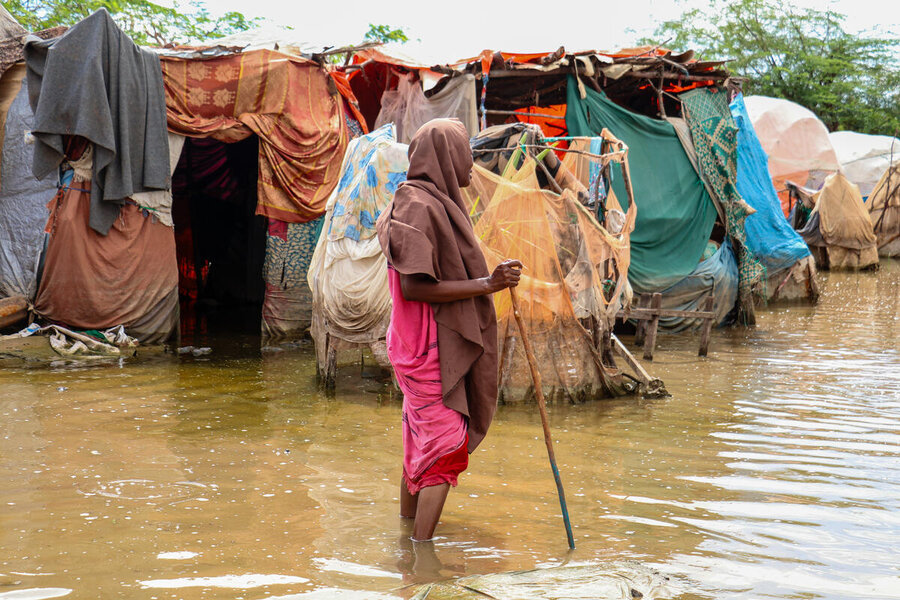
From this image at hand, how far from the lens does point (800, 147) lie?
69.7 ft

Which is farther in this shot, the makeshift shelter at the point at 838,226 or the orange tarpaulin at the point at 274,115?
the makeshift shelter at the point at 838,226

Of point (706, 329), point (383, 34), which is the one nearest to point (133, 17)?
point (383, 34)

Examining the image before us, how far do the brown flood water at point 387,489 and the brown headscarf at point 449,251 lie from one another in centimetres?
71

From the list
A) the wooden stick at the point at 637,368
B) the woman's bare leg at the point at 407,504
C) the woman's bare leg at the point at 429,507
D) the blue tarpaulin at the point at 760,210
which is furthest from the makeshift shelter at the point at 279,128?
the woman's bare leg at the point at 429,507

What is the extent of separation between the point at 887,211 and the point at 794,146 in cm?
277

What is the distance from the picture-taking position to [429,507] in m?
3.41

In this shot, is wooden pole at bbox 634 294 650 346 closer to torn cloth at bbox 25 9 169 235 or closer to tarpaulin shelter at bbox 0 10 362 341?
tarpaulin shelter at bbox 0 10 362 341

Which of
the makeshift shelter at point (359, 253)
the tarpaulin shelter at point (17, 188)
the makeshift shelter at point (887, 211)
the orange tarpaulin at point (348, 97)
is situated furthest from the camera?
the makeshift shelter at point (887, 211)

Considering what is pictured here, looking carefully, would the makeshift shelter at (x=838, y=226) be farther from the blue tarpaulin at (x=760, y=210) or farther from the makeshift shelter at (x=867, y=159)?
the makeshift shelter at (x=867, y=159)

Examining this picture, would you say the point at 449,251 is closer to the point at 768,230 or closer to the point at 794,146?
the point at 768,230

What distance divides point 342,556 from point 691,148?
8282 mm

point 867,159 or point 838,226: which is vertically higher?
point 867,159

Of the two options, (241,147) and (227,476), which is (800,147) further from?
(227,476)

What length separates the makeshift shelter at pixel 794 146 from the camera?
21188mm
